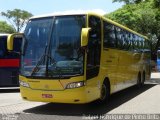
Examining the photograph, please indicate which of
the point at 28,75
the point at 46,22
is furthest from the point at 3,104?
the point at 46,22

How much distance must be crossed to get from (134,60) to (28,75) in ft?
26.6

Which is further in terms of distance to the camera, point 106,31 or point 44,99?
point 106,31

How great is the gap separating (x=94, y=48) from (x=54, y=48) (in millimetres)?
1271

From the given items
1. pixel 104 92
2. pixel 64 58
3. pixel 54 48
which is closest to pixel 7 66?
pixel 104 92

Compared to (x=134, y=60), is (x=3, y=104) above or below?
below

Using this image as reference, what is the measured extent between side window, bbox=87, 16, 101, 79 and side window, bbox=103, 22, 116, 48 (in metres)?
0.73

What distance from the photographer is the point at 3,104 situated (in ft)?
44.5

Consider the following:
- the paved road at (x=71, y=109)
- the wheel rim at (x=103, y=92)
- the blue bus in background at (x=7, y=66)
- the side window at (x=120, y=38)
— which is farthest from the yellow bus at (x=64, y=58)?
the blue bus in background at (x=7, y=66)

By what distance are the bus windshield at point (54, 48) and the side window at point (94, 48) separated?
1.15 feet

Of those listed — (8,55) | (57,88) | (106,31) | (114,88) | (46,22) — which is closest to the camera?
(57,88)

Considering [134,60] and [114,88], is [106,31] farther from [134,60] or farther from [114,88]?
[134,60]

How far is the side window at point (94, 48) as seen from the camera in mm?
11327

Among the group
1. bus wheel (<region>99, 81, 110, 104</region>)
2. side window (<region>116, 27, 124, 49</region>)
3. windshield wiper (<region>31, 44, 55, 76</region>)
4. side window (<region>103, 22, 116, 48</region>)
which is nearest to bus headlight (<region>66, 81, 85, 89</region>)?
windshield wiper (<region>31, 44, 55, 76</region>)

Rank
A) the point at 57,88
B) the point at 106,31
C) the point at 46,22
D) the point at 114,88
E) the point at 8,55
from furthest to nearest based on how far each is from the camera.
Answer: the point at 8,55, the point at 114,88, the point at 106,31, the point at 46,22, the point at 57,88
